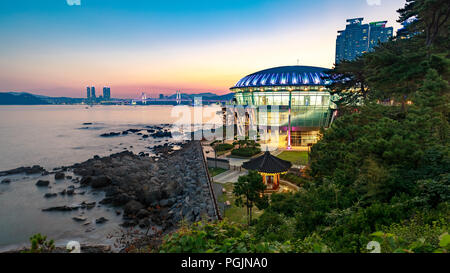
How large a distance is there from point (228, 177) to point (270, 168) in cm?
732

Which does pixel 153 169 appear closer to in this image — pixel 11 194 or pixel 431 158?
pixel 11 194

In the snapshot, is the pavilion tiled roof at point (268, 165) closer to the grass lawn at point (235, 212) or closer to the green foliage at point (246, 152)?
the grass lawn at point (235, 212)

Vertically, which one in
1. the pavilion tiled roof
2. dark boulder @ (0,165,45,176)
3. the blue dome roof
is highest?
the blue dome roof

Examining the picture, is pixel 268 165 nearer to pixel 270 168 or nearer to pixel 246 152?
pixel 270 168

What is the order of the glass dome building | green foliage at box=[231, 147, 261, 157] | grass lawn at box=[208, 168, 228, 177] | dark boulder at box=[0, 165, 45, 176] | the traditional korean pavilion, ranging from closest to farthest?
the traditional korean pavilion → grass lawn at box=[208, 168, 228, 177] → green foliage at box=[231, 147, 261, 157] → dark boulder at box=[0, 165, 45, 176] → the glass dome building

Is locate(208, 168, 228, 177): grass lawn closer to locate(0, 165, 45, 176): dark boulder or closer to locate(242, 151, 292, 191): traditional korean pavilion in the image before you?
locate(242, 151, 292, 191): traditional korean pavilion

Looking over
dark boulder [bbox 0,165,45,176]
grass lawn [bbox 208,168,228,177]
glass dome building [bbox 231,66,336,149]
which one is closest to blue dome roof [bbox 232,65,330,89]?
glass dome building [bbox 231,66,336,149]

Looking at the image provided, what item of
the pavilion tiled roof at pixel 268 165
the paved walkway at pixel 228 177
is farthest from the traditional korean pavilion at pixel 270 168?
the paved walkway at pixel 228 177

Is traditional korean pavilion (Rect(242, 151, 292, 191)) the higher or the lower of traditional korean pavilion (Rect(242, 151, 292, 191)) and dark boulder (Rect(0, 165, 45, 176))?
the higher

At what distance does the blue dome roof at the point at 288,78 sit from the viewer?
4972 cm

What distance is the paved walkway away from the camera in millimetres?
27558

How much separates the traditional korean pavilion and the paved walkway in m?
3.88

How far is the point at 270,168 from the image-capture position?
23312 millimetres

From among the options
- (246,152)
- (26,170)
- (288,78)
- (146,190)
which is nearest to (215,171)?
(246,152)
